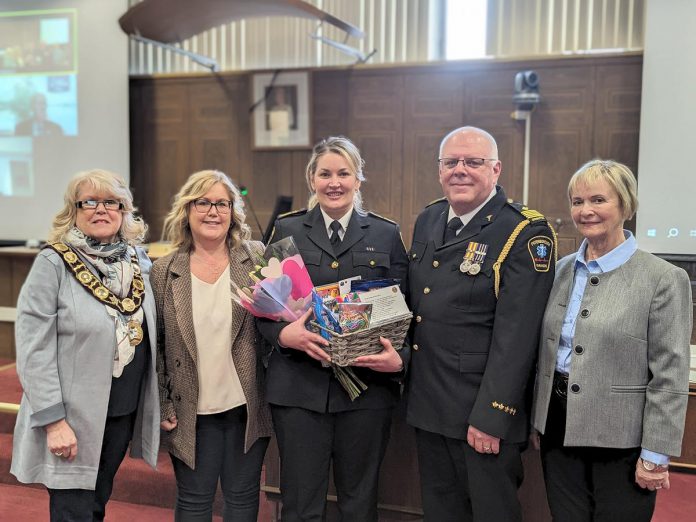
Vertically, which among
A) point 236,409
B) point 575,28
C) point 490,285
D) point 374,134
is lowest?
point 236,409

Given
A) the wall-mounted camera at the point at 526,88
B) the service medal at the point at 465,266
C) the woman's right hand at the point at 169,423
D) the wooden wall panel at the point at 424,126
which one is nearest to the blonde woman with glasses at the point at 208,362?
the woman's right hand at the point at 169,423

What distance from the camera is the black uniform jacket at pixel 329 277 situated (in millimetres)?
1858

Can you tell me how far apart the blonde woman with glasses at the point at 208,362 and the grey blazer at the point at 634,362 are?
929 millimetres

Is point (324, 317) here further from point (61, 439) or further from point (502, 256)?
point (61, 439)

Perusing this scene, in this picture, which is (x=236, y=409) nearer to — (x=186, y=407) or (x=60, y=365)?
(x=186, y=407)

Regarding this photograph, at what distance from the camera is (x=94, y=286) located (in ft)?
5.98

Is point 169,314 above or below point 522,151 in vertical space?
below

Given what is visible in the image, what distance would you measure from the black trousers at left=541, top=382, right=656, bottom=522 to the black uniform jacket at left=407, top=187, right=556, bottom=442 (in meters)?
0.10

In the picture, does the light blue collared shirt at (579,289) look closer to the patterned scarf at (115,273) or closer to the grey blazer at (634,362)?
the grey blazer at (634,362)

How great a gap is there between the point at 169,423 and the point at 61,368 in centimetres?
35

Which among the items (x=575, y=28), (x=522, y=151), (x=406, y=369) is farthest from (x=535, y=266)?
(x=575, y=28)

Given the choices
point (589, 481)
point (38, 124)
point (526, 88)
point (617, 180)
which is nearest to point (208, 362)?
point (589, 481)

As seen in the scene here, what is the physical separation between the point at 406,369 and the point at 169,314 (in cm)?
73

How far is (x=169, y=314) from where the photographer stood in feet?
6.29
